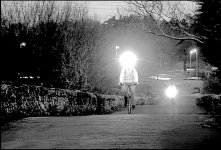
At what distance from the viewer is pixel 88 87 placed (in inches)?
930

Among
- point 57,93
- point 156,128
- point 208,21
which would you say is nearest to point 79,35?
point 208,21

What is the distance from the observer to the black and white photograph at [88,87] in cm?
659

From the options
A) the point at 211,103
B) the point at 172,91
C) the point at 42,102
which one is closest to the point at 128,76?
the point at 42,102

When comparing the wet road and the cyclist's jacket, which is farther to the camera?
the cyclist's jacket

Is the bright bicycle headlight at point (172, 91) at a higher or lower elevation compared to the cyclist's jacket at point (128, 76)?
lower

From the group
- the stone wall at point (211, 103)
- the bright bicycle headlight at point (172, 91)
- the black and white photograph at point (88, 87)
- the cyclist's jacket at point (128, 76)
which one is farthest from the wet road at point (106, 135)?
the bright bicycle headlight at point (172, 91)

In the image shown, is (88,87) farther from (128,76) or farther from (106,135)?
(106,135)

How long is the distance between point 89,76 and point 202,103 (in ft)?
28.3

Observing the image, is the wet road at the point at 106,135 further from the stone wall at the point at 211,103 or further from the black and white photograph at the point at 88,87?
the stone wall at the point at 211,103

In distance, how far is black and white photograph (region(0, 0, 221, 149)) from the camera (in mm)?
6594

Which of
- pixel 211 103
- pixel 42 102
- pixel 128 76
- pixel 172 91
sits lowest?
pixel 211 103

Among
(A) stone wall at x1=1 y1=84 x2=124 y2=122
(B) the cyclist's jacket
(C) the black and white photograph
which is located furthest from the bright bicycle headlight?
(B) the cyclist's jacket

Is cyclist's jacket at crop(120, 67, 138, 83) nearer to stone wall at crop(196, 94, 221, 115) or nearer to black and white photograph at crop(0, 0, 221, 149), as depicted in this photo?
black and white photograph at crop(0, 0, 221, 149)

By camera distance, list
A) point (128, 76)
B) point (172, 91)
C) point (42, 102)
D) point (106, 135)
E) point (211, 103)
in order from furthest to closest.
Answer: point (172, 91) → point (211, 103) → point (128, 76) → point (42, 102) → point (106, 135)
